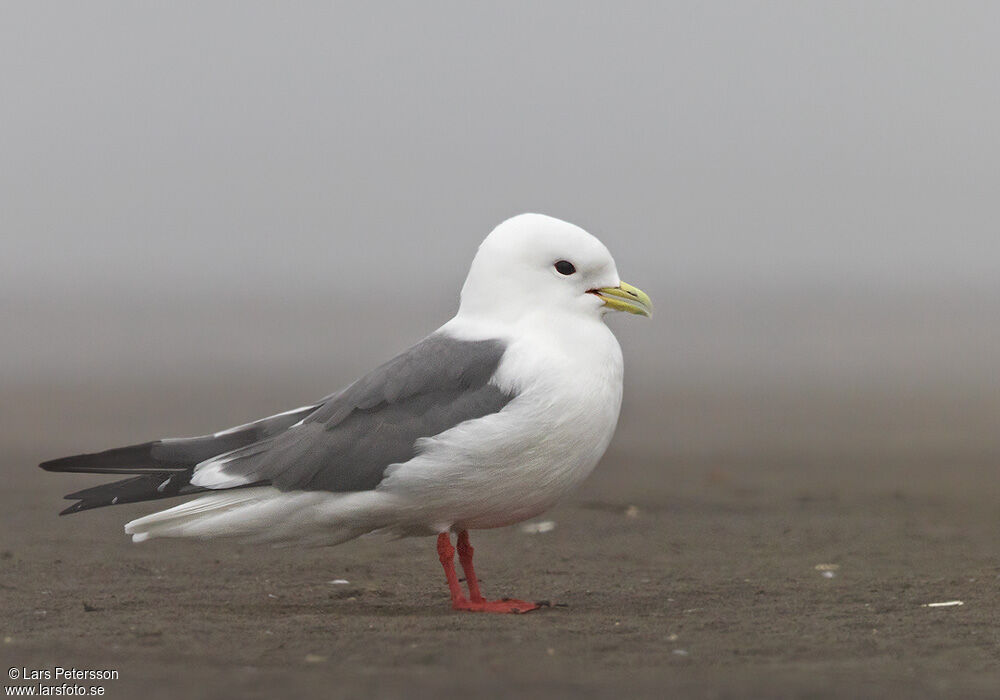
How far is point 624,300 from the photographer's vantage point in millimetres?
7938

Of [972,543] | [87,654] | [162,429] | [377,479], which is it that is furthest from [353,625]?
[162,429]

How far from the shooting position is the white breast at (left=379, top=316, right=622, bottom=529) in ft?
23.9

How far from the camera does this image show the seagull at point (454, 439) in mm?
7340

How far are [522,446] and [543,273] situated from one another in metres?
0.99

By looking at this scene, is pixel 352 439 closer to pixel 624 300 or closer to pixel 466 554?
pixel 466 554

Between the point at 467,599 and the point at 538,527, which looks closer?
the point at 467,599

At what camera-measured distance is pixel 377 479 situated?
741 cm

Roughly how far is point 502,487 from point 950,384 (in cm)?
1953

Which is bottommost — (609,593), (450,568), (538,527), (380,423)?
(609,593)

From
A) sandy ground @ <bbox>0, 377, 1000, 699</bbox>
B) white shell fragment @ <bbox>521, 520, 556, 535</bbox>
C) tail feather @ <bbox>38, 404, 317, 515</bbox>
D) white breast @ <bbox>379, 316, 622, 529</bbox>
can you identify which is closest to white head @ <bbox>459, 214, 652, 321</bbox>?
white breast @ <bbox>379, 316, 622, 529</bbox>

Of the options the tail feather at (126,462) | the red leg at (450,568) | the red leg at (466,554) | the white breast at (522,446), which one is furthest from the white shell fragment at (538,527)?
the tail feather at (126,462)

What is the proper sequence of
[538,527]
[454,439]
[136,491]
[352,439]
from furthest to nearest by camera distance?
1. [538,527]
2. [136,491]
3. [352,439]
4. [454,439]

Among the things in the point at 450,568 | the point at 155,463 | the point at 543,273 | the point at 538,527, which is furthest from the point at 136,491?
the point at 538,527

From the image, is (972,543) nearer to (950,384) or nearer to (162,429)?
(162,429)
